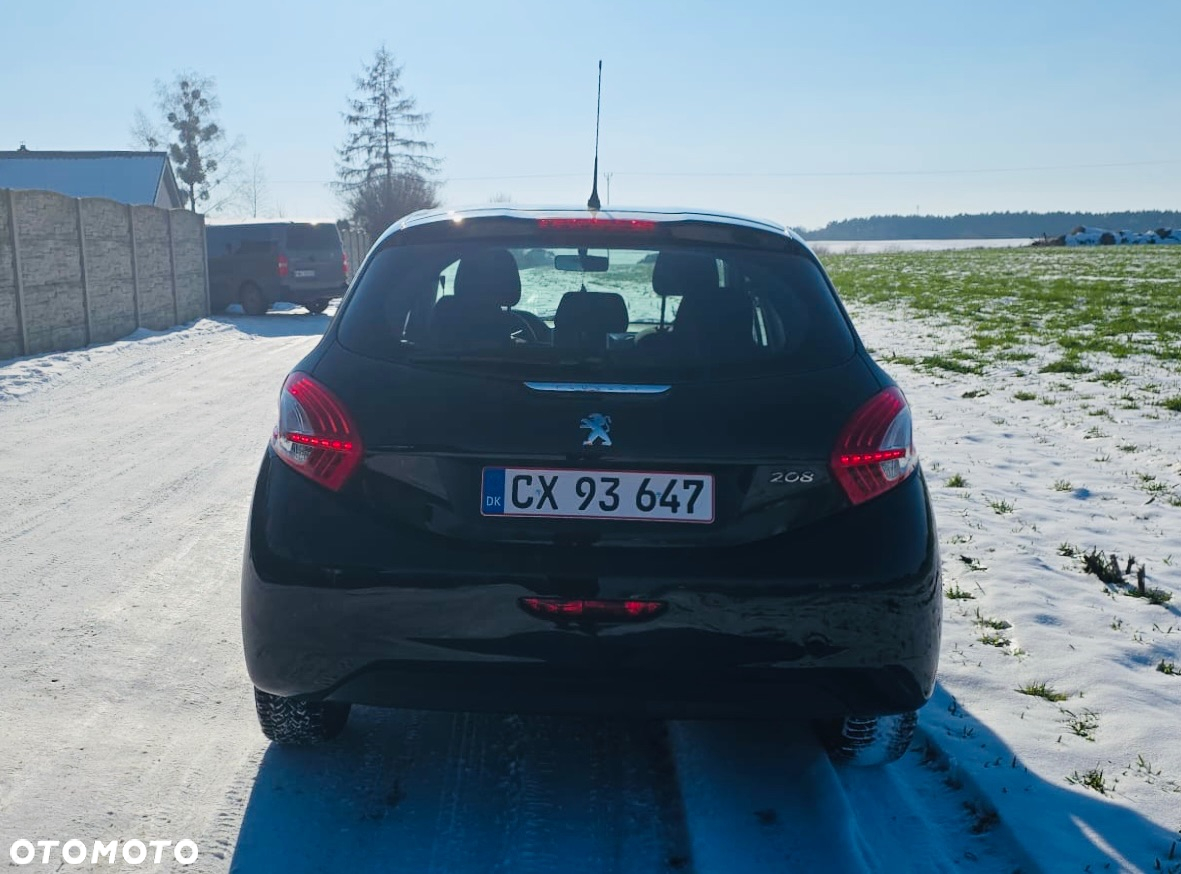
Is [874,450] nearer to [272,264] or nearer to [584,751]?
[584,751]

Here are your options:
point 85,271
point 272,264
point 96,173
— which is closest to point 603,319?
point 85,271

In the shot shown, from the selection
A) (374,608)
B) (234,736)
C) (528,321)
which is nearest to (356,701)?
(374,608)

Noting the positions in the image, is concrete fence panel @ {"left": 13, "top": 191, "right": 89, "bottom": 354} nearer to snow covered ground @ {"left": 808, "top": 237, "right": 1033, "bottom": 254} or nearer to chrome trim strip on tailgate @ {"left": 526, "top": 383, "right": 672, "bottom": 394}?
chrome trim strip on tailgate @ {"left": 526, "top": 383, "right": 672, "bottom": 394}

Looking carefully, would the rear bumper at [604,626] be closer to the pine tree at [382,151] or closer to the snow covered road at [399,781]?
the snow covered road at [399,781]

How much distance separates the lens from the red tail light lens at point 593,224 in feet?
10.8

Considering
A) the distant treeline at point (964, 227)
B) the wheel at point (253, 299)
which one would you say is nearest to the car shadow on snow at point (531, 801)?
the wheel at point (253, 299)

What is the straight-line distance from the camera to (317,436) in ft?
9.78

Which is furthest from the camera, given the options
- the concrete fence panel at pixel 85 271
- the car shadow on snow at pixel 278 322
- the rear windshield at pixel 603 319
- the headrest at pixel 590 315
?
the car shadow on snow at pixel 278 322

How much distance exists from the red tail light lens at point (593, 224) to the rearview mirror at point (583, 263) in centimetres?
A: 60

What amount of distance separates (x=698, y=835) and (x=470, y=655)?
76 cm

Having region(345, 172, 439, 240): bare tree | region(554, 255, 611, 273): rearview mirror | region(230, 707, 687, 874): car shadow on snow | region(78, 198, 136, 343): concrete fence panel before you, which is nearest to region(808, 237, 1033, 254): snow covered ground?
region(345, 172, 439, 240): bare tree

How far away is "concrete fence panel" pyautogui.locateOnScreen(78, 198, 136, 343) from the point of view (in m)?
16.8

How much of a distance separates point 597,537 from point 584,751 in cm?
100

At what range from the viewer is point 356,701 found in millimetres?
2969
